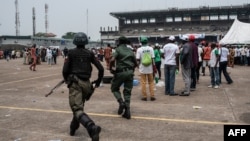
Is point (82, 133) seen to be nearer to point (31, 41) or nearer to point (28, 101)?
point (28, 101)

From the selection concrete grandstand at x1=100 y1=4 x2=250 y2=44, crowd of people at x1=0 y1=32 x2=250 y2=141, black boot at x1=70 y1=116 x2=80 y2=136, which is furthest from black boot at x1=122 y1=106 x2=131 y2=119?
concrete grandstand at x1=100 y1=4 x2=250 y2=44

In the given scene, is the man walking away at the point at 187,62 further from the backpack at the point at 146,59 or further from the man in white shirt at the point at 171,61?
the backpack at the point at 146,59

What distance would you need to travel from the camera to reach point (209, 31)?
60.7 meters

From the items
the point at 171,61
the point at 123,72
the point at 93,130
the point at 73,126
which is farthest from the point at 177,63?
the point at 93,130

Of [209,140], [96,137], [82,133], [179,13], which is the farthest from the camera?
[179,13]

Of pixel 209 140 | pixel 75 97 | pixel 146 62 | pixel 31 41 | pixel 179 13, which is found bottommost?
pixel 209 140

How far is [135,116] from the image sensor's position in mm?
6250

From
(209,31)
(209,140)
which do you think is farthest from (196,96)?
(209,31)

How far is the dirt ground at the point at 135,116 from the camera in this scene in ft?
16.2

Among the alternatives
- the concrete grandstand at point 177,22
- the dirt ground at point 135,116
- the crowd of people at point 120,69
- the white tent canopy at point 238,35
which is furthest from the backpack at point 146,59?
the concrete grandstand at point 177,22

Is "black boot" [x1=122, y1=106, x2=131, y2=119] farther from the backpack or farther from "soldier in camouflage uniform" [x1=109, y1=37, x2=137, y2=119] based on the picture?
the backpack

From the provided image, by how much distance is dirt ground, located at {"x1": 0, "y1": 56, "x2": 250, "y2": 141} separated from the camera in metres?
4.95

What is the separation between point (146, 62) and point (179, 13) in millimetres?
60683

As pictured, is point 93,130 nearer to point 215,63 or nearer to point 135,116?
point 135,116
